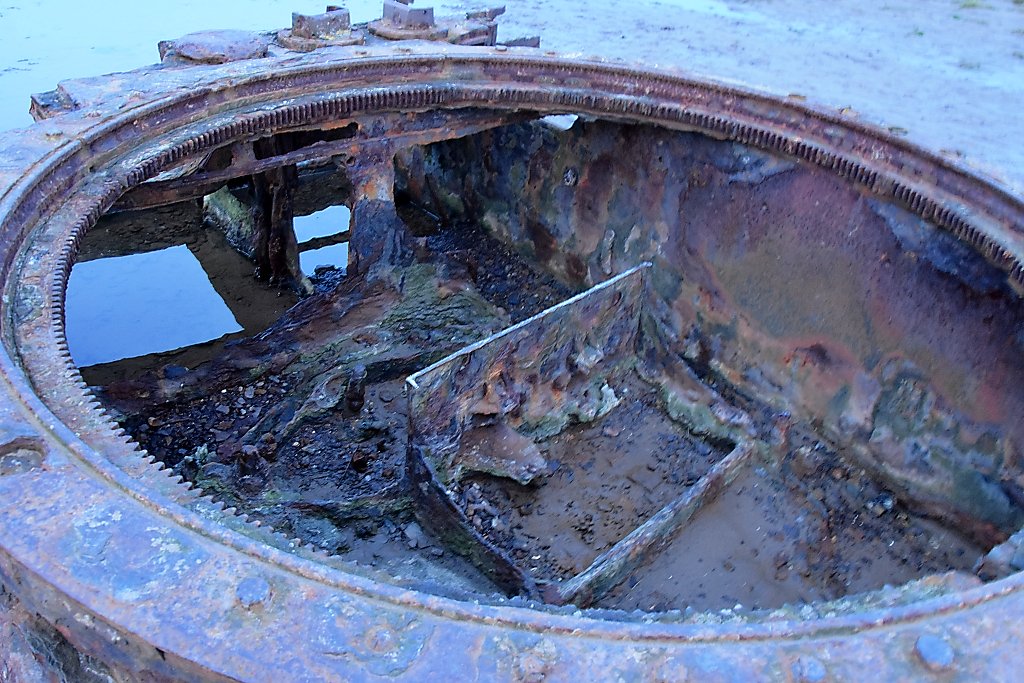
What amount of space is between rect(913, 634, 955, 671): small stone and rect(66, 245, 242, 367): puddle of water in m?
5.91

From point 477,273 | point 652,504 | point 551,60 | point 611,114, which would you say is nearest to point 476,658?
point 652,504

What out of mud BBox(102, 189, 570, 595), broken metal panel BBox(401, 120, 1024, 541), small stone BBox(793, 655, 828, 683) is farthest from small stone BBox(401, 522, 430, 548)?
small stone BBox(793, 655, 828, 683)

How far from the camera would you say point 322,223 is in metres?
8.27

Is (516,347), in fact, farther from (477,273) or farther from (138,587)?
(138,587)

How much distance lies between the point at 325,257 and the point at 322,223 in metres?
0.60

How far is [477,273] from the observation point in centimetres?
652

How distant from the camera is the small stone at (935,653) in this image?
1809 millimetres

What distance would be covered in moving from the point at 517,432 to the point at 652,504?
93 cm

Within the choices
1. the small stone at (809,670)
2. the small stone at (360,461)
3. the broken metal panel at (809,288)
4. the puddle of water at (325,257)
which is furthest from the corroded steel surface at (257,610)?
the puddle of water at (325,257)

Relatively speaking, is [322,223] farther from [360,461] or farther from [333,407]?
[360,461]

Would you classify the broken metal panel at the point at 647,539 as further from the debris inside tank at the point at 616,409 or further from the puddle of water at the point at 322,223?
the puddle of water at the point at 322,223

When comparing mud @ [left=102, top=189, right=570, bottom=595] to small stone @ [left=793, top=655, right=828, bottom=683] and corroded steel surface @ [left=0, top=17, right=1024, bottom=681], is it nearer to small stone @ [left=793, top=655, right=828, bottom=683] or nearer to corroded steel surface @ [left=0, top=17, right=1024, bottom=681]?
corroded steel surface @ [left=0, top=17, right=1024, bottom=681]

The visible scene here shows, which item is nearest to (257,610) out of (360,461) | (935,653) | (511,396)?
(935,653)

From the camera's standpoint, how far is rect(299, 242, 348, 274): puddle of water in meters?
7.66
